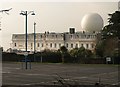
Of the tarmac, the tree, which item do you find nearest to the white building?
the tree

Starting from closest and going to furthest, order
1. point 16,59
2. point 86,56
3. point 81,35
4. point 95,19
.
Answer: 1. point 95,19
2. point 86,56
3. point 16,59
4. point 81,35

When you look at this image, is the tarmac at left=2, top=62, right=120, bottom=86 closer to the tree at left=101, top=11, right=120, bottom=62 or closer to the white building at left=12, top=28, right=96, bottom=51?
the tree at left=101, top=11, right=120, bottom=62

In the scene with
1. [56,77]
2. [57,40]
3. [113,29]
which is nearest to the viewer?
[56,77]

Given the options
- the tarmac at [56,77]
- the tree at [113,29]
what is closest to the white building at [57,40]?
the tree at [113,29]

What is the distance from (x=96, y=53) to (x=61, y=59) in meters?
8.09

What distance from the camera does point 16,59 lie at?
7994 centimetres

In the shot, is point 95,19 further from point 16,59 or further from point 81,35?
point 81,35

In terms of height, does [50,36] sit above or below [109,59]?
above

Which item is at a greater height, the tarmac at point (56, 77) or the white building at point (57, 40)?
the white building at point (57, 40)

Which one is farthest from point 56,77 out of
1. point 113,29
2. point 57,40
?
point 57,40

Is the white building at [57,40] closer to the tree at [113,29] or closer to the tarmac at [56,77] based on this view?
the tree at [113,29]

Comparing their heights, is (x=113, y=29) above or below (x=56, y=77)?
above

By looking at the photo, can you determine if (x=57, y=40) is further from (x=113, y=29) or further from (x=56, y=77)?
(x=56, y=77)

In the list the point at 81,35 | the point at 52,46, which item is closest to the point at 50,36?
the point at 52,46
